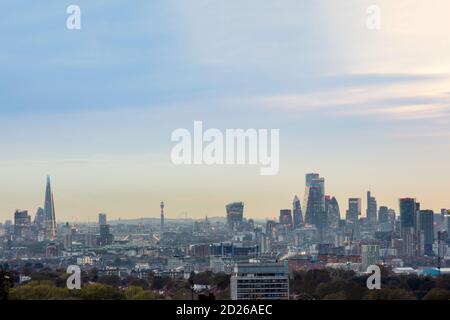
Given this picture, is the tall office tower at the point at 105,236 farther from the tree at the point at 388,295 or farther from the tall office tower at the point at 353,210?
the tree at the point at 388,295

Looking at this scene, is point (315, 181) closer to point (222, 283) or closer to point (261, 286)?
point (222, 283)

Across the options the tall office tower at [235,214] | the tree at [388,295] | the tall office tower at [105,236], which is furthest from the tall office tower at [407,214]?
the tree at [388,295]

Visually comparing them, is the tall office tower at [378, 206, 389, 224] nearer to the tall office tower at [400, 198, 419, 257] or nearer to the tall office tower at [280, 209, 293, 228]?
the tall office tower at [400, 198, 419, 257]

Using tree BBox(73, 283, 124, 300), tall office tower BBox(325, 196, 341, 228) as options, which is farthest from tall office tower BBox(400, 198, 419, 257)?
tree BBox(73, 283, 124, 300)

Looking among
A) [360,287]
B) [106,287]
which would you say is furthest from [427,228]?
[106,287]
